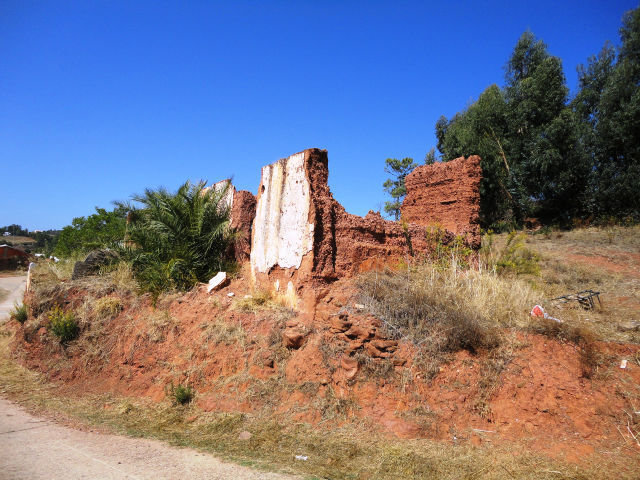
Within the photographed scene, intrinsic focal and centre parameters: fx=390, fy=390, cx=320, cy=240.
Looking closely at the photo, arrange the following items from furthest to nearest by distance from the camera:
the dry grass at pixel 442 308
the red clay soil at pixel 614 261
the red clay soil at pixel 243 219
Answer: the red clay soil at pixel 614 261
the red clay soil at pixel 243 219
the dry grass at pixel 442 308

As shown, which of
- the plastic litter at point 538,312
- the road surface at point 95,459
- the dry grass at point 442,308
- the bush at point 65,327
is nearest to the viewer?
the road surface at point 95,459

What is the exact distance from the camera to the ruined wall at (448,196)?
9.66 m

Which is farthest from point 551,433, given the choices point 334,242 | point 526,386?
point 334,242

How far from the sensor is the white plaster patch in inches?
245

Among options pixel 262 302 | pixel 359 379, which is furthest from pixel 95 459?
pixel 262 302

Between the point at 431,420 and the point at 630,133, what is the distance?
18881 mm

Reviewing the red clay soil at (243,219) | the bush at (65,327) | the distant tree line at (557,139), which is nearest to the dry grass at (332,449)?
the bush at (65,327)

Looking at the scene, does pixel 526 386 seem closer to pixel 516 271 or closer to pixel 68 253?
pixel 516 271

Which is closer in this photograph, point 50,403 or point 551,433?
point 551,433

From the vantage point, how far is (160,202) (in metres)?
8.41

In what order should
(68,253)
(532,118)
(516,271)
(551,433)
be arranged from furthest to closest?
(532,118)
(68,253)
(516,271)
(551,433)

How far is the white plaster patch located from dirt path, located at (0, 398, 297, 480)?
10.2ft

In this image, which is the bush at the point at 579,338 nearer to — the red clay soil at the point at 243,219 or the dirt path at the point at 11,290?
the red clay soil at the point at 243,219

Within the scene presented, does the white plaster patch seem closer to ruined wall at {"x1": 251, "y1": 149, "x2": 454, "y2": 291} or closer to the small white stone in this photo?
ruined wall at {"x1": 251, "y1": 149, "x2": 454, "y2": 291}
